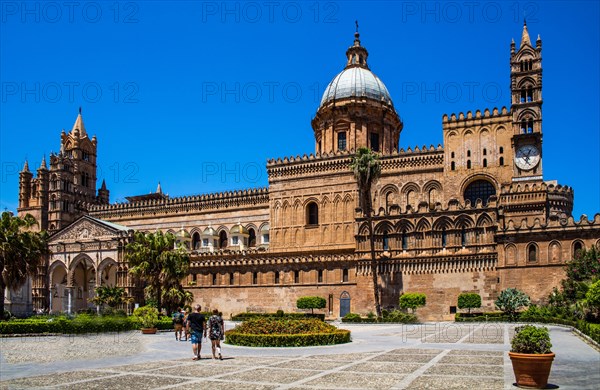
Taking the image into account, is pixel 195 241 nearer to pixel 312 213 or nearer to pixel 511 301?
pixel 312 213

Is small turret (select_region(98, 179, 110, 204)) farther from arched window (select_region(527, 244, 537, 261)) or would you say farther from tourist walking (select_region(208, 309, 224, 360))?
tourist walking (select_region(208, 309, 224, 360))

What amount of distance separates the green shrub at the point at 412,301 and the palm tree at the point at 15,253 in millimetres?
27571

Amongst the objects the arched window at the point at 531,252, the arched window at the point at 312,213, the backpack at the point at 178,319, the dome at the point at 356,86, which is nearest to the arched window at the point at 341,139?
the dome at the point at 356,86

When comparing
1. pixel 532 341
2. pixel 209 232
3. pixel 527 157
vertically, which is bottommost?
pixel 532 341

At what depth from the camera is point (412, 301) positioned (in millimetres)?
48562

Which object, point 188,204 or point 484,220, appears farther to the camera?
point 188,204

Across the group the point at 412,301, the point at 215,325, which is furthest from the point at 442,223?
the point at 215,325

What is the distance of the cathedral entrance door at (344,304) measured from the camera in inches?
2116

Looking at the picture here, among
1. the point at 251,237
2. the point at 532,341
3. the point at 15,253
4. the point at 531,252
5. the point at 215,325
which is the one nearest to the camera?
the point at 532,341

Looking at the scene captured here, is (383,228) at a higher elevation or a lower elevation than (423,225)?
lower

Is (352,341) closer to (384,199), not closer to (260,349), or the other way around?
(260,349)

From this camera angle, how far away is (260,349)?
23719 mm

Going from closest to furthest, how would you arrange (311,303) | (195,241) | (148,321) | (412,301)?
(148,321), (412,301), (311,303), (195,241)

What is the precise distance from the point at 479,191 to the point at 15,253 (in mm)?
38750
